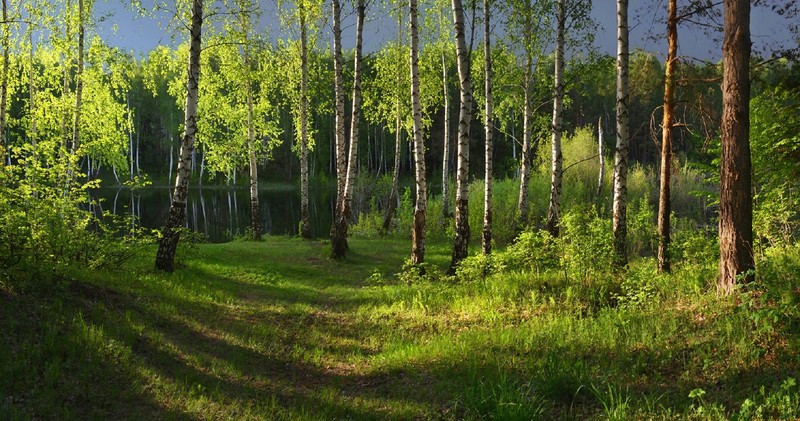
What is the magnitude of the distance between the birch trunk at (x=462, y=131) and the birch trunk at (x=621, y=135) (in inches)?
139

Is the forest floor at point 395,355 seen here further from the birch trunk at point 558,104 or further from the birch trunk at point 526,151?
the birch trunk at point 526,151

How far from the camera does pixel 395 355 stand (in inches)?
281

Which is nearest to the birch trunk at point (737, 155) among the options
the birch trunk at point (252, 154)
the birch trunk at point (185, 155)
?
the birch trunk at point (185, 155)

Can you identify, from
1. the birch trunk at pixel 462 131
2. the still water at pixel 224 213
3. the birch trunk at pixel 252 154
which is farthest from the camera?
the still water at pixel 224 213

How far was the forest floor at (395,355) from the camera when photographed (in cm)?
489

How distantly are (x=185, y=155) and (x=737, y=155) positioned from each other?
11.3 meters

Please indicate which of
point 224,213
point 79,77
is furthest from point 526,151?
point 224,213

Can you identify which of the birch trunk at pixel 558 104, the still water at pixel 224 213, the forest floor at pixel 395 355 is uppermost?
the birch trunk at pixel 558 104

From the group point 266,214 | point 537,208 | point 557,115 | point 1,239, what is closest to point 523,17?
point 557,115

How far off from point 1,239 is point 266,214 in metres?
34.2

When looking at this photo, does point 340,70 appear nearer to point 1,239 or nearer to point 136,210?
point 1,239

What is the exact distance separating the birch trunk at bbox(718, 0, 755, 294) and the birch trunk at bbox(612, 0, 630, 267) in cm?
412

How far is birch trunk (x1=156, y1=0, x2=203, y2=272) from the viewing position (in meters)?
11.7

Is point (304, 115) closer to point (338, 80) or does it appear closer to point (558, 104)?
point (338, 80)
